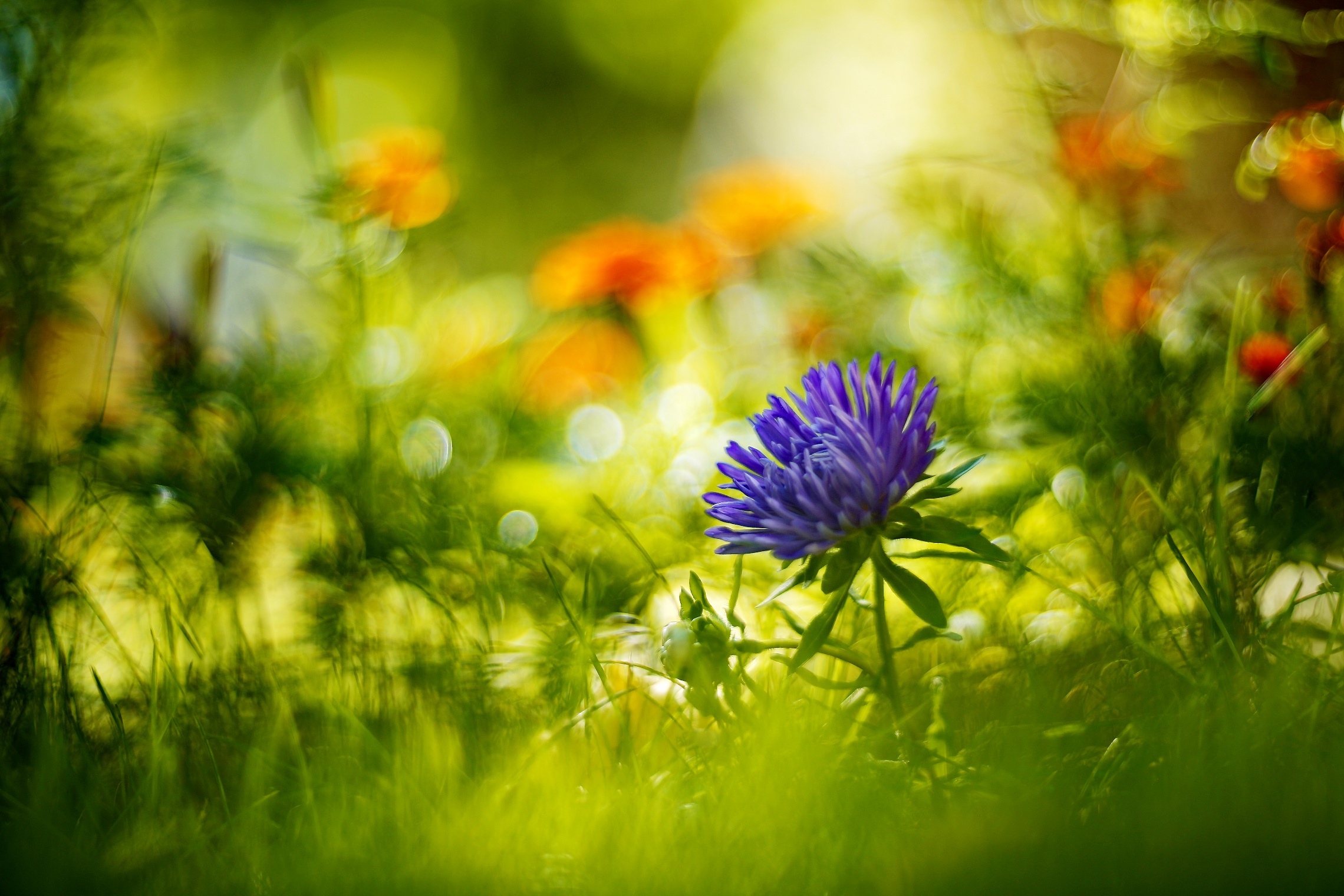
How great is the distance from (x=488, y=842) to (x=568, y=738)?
12 centimetres

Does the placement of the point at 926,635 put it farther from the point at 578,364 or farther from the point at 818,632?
the point at 578,364

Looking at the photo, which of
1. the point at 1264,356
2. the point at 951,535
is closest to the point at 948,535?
the point at 951,535

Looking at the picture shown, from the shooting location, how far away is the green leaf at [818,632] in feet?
1.40

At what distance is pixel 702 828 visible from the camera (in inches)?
15.9

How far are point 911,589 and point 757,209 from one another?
0.82 meters

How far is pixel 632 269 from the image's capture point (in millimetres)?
1167

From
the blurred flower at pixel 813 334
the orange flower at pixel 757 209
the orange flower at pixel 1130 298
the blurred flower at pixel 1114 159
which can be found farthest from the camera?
the orange flower at pixel 757 209

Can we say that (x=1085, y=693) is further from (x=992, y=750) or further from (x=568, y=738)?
(x=568, y=738)

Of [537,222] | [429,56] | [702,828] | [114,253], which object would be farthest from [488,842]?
[429,56]

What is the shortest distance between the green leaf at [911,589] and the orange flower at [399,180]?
654 mm

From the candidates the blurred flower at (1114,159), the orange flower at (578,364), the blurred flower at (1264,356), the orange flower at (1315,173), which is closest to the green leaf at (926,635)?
the blurred flower at (1264,356)

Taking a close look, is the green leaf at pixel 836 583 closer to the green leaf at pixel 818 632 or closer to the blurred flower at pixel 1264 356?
the green leaf at pixel 818 632

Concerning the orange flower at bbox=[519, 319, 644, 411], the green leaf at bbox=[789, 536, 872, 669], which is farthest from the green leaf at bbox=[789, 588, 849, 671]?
the orange flower at bbox=[519, 319, 644, 411]

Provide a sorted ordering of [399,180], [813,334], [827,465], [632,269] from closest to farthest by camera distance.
Answer: [827,465]
[399,180]
[813,334]
[632,269]
